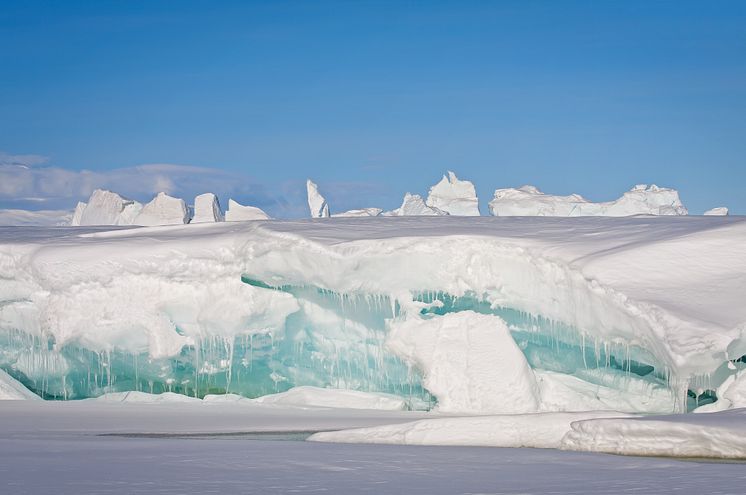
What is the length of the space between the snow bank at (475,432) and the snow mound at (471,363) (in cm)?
358

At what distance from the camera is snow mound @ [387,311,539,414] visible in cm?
1474

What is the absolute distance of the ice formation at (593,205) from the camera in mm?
39031

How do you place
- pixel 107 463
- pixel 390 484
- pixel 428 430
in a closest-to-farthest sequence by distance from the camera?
pixel 390 484, pixel 107 463, pixel 428 430

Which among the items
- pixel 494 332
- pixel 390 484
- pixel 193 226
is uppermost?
pixel 193 226

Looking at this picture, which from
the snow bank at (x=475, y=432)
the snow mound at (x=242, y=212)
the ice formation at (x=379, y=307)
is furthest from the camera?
the snow mound at (x=242, y=212)

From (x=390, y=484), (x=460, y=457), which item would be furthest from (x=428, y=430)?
(x=390, y=484)

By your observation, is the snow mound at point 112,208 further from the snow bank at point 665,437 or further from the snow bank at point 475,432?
the snow bank at point 665,437

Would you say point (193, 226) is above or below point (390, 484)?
above

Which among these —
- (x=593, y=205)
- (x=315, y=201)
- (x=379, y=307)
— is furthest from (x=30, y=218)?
(x=379, y=307)

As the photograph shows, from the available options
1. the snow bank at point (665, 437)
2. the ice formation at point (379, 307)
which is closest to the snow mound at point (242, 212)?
the ice formation at point (379, 307)

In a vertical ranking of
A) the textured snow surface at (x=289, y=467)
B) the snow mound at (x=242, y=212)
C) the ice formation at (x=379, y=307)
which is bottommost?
the textured snow surface at (x=289, y=467)

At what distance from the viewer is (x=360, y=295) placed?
16.3 metres

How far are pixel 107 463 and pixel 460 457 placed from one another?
307cm

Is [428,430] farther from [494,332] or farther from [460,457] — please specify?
[494,332]
